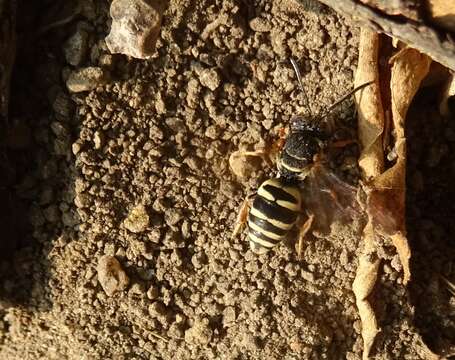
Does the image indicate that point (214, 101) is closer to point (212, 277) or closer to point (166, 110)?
point (166, 110)

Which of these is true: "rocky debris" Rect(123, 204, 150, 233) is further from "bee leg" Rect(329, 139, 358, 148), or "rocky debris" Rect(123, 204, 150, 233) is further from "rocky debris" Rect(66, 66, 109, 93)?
"bee leg" Rect(329, 139, 358, 148)

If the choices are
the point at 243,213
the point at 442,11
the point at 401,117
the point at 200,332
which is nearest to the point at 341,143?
the point at 401,117

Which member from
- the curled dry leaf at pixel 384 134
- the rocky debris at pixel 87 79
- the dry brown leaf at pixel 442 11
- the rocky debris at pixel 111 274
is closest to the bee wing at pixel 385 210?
the curled dry leaf at pixel 384 134

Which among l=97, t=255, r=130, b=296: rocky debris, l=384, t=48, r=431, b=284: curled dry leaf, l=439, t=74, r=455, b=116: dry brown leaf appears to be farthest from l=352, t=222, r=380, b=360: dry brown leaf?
l=97, t=255, r=130, b=296: rocky debris

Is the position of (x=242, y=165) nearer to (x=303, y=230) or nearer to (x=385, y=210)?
(x=303, y=230)

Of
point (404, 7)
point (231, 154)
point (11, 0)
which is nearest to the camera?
point (404, 7)

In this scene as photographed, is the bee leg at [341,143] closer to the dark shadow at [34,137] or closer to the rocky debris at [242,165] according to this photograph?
the rocky debris at [242,165]

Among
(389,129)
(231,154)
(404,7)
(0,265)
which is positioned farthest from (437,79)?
(0,265)
